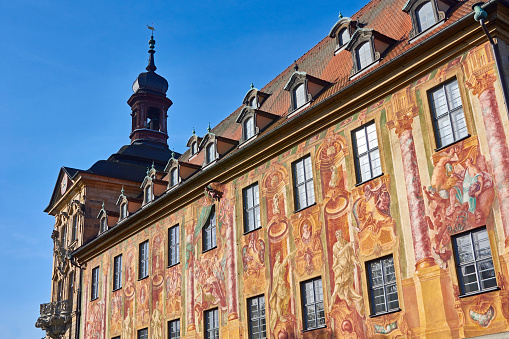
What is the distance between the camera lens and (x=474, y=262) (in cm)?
1184

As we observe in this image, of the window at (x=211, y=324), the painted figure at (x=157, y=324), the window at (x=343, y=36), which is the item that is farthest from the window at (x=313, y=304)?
the window at (x=343, y=36)

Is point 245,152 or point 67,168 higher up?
point 67,168

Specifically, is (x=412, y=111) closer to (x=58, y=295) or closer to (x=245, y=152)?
(x=245, y=152)

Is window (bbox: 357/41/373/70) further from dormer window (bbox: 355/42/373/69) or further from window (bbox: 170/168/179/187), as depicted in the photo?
window (bbox: 170/168/179/187)

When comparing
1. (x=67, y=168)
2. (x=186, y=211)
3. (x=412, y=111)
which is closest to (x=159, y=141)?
(x=67, y=168)

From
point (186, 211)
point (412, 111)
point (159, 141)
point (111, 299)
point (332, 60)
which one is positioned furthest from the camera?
point (159, 141)

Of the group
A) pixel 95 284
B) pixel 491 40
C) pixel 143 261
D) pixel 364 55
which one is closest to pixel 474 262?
pixel 491 40

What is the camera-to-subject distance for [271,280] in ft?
54.4

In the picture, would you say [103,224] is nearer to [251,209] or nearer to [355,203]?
[251,209]

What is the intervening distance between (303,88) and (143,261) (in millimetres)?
10365

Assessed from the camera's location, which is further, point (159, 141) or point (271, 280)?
point (159, 141)

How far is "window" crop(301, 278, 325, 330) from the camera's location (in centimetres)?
1495

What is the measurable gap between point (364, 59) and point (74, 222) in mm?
21459

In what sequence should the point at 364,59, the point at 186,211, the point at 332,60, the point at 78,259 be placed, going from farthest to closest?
1. the point at 78,259
2. the point at 186,211
3. the point at 332,60
4. the point at 364,59
